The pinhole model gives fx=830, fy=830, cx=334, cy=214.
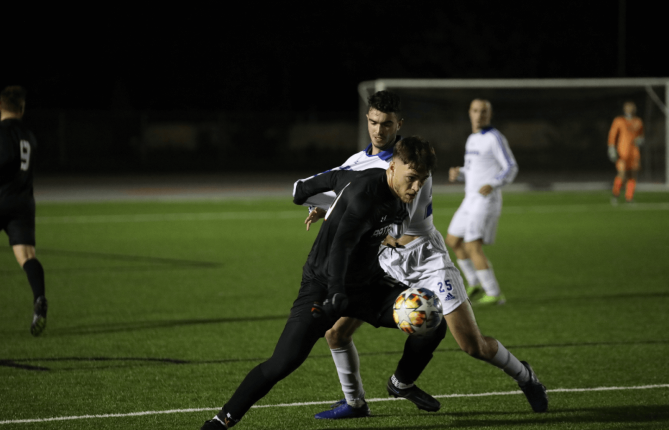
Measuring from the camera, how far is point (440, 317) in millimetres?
4414

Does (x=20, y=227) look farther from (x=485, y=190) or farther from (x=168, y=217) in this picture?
(x=168, y=217)

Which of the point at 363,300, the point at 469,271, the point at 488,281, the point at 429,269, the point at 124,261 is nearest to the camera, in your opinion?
the point at 363,300

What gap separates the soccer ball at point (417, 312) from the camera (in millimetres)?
4340

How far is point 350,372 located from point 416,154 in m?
1.59

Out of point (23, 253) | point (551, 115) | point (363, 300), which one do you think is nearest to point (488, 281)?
point (363, 300)

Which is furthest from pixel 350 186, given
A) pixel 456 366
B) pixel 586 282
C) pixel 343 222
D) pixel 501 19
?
pixel 501 19

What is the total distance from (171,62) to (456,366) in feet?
126

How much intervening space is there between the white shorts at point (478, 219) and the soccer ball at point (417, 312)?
170 inches

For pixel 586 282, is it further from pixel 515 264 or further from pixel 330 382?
pixel 330 382

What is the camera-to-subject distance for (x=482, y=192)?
28.1 ft

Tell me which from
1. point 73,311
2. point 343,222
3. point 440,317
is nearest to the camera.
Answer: point 343,222

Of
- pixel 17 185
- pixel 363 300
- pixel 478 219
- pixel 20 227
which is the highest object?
pixel 17 185

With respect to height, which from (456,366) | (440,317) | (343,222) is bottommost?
(456,366)

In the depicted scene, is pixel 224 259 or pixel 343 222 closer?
pixel 343 222
